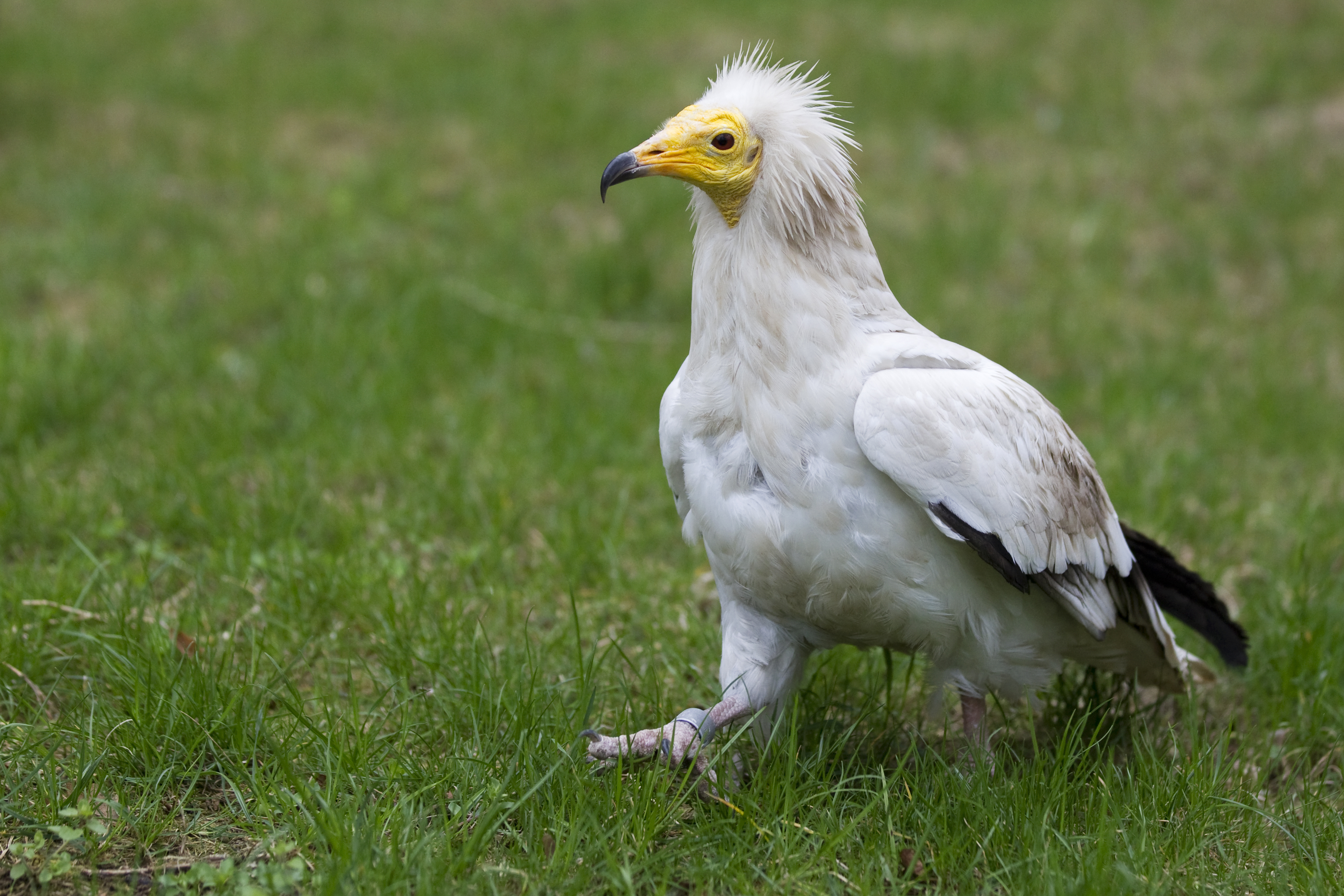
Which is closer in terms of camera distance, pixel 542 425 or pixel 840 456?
pixel 840 456

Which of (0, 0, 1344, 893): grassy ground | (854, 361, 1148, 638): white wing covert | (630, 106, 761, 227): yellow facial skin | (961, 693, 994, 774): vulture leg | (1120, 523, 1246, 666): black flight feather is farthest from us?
(1120, 523, 1246, 666): black flight feather

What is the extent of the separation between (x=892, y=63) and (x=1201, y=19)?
3.07m

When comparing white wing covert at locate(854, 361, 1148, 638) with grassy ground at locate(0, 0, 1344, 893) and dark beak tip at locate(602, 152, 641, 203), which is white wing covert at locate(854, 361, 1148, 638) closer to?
grassy ground at locate(0, 0, 1344, 893)

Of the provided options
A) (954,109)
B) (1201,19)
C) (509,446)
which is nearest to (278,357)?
(509,446)

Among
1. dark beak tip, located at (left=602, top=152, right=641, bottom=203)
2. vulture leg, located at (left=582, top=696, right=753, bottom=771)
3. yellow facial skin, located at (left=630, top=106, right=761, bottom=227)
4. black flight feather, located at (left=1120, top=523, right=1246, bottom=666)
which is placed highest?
yellow facial skin, located at (left=630, top=106, right=761, bottom=227)

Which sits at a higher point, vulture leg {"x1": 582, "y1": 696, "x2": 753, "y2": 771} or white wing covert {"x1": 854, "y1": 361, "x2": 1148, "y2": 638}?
white wing covert {"x1": 854, "y1": 361, "x2": 1148, "y2": 638}

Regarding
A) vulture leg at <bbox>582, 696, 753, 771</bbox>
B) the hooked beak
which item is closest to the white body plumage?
vulture leg at <bbox>582, 696, 753, 771</bbox>

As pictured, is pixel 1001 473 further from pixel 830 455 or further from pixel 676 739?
pixel 676 739

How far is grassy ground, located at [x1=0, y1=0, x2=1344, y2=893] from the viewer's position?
9.34 ft

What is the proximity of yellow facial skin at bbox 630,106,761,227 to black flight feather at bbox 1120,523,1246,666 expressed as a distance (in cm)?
155

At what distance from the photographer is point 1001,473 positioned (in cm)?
286

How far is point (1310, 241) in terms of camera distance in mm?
7773

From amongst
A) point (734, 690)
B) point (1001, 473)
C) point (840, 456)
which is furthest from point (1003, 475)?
point (734, 690)

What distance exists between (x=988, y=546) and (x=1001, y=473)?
0.18 metres
